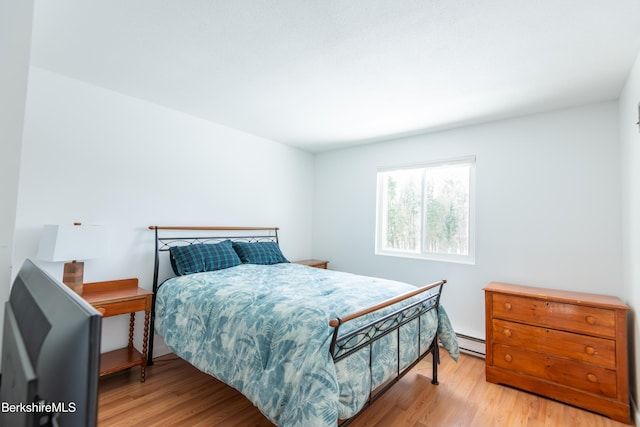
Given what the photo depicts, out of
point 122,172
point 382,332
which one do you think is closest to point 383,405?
point 382,332

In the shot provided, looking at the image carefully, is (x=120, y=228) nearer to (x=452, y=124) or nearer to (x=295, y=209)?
(x=295, y=209)

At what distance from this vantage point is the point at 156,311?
2.66 metres

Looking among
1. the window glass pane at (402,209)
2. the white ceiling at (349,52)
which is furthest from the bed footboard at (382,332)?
the white ceiling at (349,52)

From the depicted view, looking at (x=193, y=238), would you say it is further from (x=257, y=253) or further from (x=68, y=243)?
(x=68, y=243)

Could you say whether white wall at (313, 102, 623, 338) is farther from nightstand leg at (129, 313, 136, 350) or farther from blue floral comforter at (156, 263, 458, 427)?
nightstand leg at (129, 313, 136, 350)

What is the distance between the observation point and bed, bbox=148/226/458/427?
4.90 ft

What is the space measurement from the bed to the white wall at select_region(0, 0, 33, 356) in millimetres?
1124

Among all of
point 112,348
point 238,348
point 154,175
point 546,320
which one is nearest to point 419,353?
point 546,320

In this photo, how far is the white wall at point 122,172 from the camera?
2.29 metres

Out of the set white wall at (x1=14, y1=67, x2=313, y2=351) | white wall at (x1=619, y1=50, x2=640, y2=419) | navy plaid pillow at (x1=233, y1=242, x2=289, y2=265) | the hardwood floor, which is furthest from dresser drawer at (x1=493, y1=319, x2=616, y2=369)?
white wall at (x1=14, y1=67, x2=313, y2=351)

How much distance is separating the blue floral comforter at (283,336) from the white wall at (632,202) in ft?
3.96

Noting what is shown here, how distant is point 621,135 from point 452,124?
134 cm

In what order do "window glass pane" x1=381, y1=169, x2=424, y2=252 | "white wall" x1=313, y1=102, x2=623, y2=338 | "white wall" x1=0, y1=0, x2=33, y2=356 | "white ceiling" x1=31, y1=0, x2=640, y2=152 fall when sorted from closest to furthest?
"white wall" x1=0, y1=0, x2=33, y2=356 < "white ceiling" x1=31, y1=0, x2=640, y2=152 < "white wall" x1=313, y1=102, x2=623, y2=338 < "window glass pane" x1=381, y1=169, x2=424, y2=252

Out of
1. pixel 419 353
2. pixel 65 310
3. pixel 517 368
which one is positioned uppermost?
pixel 65 310
